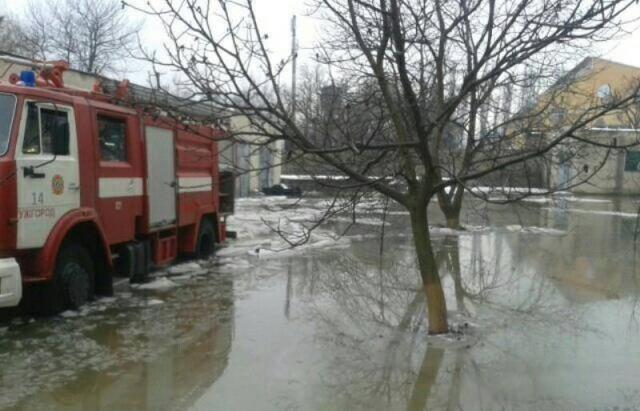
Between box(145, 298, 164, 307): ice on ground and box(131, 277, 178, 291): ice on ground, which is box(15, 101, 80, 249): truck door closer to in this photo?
box(145, 298, 164, 307): ice on ground

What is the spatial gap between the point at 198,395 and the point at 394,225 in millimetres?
14864

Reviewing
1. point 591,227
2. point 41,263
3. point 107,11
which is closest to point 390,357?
point 41,263

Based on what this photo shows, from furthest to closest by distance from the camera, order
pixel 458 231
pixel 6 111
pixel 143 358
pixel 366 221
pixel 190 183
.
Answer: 1. pixel 366 221
2. pixel 458 231
3. pixel 190 183
4. pixel 6 111
5. pixel 143 358

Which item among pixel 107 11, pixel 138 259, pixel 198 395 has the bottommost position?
pixel 198 395

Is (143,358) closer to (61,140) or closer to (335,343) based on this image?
(335,343)

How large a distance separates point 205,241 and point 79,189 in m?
5.20

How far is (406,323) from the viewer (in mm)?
7965

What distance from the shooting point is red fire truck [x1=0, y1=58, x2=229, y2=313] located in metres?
7.13

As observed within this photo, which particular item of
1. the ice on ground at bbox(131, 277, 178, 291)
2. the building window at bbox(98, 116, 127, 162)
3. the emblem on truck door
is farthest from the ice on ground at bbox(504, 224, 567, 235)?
the emblem on truck door

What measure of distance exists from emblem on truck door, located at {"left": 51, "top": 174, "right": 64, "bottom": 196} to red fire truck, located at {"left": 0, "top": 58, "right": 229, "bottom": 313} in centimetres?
1

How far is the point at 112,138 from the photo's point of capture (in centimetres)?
913

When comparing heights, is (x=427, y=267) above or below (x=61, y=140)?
below

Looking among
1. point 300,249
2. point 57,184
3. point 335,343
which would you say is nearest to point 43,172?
point 57,184

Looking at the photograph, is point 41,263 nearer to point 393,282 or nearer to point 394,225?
point 393,282
